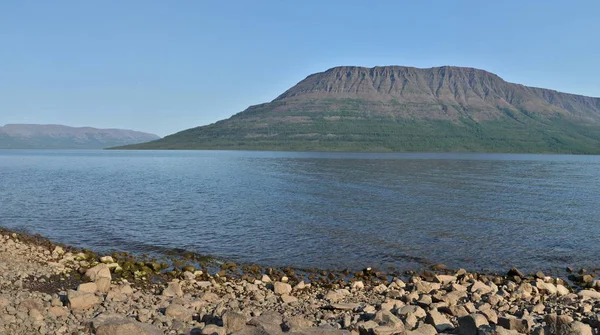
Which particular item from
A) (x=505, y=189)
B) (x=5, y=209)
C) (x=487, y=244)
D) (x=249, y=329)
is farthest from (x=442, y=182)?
(x=249, y=329)

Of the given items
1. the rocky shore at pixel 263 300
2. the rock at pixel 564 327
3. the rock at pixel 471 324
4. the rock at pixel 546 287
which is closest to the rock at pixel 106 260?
the rocky shore at pixel 263 300

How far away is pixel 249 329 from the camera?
42.1ft

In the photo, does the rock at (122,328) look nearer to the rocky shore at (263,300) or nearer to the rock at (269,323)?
the rocky shore at (263,300)

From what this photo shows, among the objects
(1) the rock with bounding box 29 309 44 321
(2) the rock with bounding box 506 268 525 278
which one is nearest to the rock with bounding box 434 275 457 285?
(2) the rock with bounding box 506 268 525 278

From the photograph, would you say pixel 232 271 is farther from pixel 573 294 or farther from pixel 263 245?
pixel 573 294

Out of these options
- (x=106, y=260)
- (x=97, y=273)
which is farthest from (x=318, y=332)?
(x=106, y=260)

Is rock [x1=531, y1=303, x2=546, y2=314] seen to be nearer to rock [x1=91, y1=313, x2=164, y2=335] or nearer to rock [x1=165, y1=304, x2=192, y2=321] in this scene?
rock [x1=165, y1=304, x2=192, y2=321]

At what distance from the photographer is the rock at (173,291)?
19.2 metres

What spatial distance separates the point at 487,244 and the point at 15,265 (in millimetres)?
32037

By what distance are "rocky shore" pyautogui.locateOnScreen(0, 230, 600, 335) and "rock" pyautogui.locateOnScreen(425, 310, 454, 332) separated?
0.14 feet

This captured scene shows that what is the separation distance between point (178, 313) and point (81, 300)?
3.70 metres

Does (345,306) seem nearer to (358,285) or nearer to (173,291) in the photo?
(358,285)

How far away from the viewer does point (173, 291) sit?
19.5 metres

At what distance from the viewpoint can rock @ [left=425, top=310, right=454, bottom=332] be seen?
14663 mm
